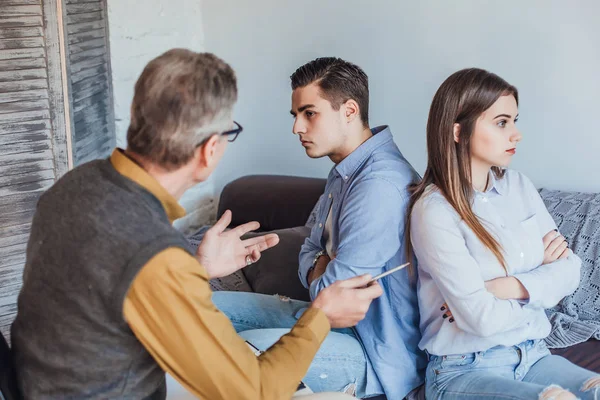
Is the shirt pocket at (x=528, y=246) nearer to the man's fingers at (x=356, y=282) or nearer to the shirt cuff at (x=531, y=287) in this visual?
the shirt cuff at (x=531, y=287)

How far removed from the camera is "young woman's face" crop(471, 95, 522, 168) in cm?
198

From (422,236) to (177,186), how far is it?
0.72 m

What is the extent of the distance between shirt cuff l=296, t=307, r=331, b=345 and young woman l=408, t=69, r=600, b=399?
1.49 feet

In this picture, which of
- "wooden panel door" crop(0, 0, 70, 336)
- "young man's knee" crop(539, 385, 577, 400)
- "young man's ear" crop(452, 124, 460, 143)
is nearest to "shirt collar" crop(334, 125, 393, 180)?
"young man's ear" crop(452, 124, 460, 143)

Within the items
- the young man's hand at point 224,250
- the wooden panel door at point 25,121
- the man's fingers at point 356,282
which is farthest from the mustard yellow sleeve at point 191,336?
the wooden panel door at point 25,121

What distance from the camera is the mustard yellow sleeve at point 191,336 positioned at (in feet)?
4.20

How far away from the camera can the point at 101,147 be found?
3205 mm

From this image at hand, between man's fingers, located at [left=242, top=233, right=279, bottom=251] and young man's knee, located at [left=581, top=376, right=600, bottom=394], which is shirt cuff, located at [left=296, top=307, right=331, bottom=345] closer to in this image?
man's fingers, located at [left=242, top=233, right=279, bottom=251]

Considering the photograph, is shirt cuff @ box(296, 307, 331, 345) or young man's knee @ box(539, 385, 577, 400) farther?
young man's knee @ box(539, 385, 577, 400)

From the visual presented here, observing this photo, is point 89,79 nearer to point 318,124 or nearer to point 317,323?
point 318,124

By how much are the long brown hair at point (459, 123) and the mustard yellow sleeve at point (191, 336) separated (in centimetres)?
75

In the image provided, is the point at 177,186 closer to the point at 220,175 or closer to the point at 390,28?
the point at 390,28

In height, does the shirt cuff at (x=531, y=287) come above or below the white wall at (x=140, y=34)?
below

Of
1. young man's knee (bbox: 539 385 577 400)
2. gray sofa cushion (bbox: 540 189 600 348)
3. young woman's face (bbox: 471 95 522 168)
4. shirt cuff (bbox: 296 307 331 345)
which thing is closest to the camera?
shirt cuff (bbox: 296 307 331 345)
